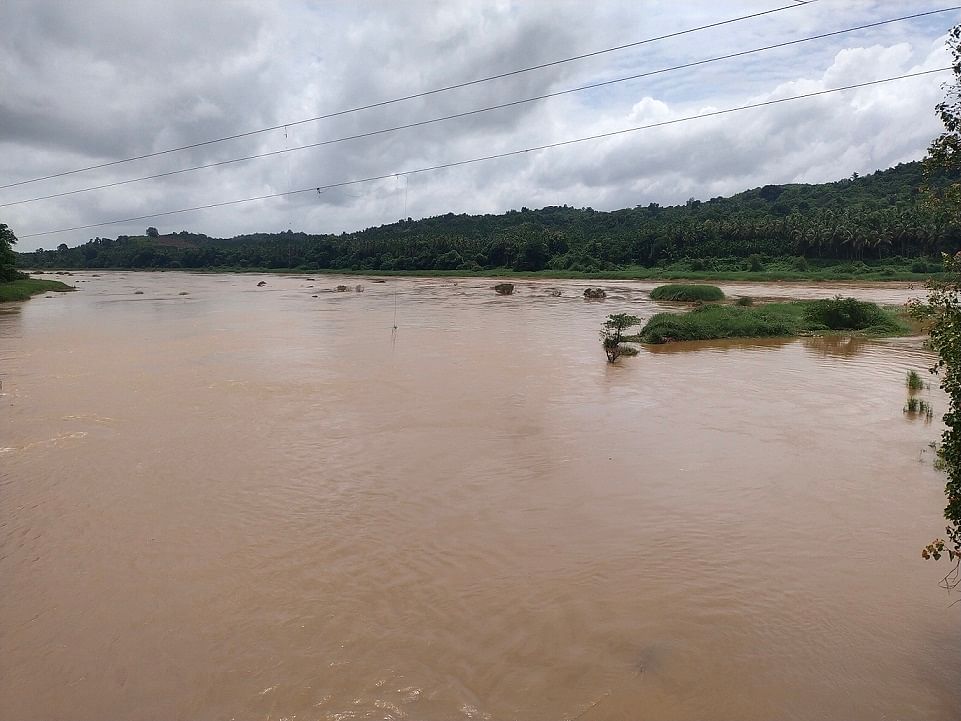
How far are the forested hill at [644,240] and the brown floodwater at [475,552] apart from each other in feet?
119

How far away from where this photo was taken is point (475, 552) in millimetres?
6707

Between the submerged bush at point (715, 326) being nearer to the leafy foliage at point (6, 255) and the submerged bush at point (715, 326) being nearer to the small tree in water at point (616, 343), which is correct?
the small tree in water at point (616, 343)

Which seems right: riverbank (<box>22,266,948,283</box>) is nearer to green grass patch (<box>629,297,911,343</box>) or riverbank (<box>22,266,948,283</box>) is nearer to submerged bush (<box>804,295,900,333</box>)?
submerged bush (<box>804,295,900,333</box>)

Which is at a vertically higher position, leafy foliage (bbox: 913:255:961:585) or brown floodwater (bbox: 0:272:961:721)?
leafy foliage (bbox: 913:255:961:585)

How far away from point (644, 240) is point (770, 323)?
5301cm

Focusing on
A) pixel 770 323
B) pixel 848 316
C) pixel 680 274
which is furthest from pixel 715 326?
pixel 680 274

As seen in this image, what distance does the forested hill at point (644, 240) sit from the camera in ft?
202

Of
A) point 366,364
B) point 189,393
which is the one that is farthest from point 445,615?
point 366,364

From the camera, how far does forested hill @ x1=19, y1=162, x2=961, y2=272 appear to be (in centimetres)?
6144

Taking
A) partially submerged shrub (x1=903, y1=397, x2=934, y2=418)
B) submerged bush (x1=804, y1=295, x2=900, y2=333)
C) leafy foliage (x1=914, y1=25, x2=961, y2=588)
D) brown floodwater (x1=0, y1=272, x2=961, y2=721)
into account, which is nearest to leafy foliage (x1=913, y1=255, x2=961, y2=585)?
leafy foliage (x1=914, y1=25, x2=961, y2=588)

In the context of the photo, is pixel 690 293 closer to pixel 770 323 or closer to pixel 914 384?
pixel 770 323

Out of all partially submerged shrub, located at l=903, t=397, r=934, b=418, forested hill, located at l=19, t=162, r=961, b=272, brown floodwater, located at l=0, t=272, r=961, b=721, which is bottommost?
brown floodwater, located at l=0, t=272, r=961, b=721

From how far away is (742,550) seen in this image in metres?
6.63

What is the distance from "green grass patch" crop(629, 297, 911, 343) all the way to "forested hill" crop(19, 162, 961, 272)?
18.3 meters
